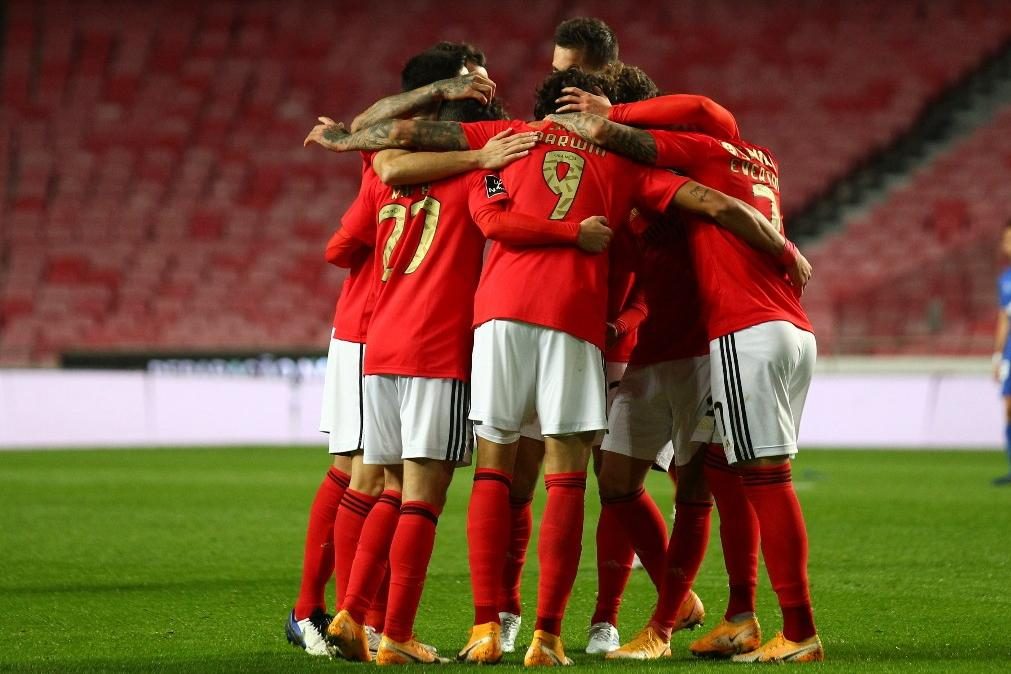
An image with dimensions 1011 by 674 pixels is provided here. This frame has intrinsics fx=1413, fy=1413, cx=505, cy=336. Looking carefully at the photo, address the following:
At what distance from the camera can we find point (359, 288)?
4.62 metres

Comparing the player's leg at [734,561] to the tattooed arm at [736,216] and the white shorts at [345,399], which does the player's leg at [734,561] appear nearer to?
the tattooed arm at [736,216]

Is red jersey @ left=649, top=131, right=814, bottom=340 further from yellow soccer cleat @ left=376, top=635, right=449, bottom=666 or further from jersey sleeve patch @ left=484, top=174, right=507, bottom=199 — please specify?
yellow soccer cleat @ left=376, top=635, right=449, bottom=666

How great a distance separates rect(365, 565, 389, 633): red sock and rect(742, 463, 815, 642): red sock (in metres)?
1.21

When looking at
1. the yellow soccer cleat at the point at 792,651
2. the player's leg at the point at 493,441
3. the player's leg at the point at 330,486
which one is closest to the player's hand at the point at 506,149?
the player's leg at the point at 493,441

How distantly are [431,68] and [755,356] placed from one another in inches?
54.5

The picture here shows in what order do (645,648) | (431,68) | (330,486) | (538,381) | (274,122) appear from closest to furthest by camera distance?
(538,381) → (645,648) → (431,68) → (330,486) → (274,122)

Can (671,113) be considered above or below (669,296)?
above

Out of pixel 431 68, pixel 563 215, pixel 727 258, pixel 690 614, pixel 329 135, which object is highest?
pixel 431 68

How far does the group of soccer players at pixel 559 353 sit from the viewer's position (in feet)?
13.1

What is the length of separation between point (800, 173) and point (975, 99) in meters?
2.86

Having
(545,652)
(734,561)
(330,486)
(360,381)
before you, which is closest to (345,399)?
(360,381)

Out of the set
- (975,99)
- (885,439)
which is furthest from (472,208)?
(975,99)

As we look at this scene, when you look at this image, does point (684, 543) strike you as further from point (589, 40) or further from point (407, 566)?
point (589, 40)

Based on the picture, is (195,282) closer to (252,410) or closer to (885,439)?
(252,410)
